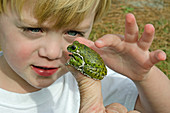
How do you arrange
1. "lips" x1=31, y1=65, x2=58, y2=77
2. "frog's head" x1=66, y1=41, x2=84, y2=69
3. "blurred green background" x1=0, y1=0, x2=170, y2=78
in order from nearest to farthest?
"frog's head" x1=66, y1=41, x2=84, y2=69, "lips" x1=31, y1=65, x2=58, y2=77, "blurred green background" x1=0, y1=0, x2=170, y2=78

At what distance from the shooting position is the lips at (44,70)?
1.95 metres

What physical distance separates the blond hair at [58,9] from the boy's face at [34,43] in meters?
0.04

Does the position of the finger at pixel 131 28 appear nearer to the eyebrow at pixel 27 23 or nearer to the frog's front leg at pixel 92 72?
the frog's front leg at pixel 92 72

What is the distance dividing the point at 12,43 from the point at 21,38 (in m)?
0.09

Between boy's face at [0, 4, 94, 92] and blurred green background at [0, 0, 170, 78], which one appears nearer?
boy's face at [0, 4, 94, 92]

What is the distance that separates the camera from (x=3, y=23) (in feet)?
6.10

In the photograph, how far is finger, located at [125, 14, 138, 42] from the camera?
60.8 inches

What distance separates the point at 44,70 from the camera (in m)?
1.96

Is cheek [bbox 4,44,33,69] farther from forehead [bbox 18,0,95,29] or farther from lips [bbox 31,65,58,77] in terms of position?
forehead [bbox 18,0,95,29]

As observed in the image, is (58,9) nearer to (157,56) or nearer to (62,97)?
(157,56)

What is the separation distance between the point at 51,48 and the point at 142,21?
3958mm

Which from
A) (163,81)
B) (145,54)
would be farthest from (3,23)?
(163,81)

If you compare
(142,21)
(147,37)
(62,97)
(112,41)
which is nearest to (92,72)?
(112,41)

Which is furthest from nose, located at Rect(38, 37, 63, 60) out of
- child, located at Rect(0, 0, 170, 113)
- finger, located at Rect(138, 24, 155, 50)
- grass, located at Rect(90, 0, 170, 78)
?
grass, located at Rect(90, 0, 170, 78)
